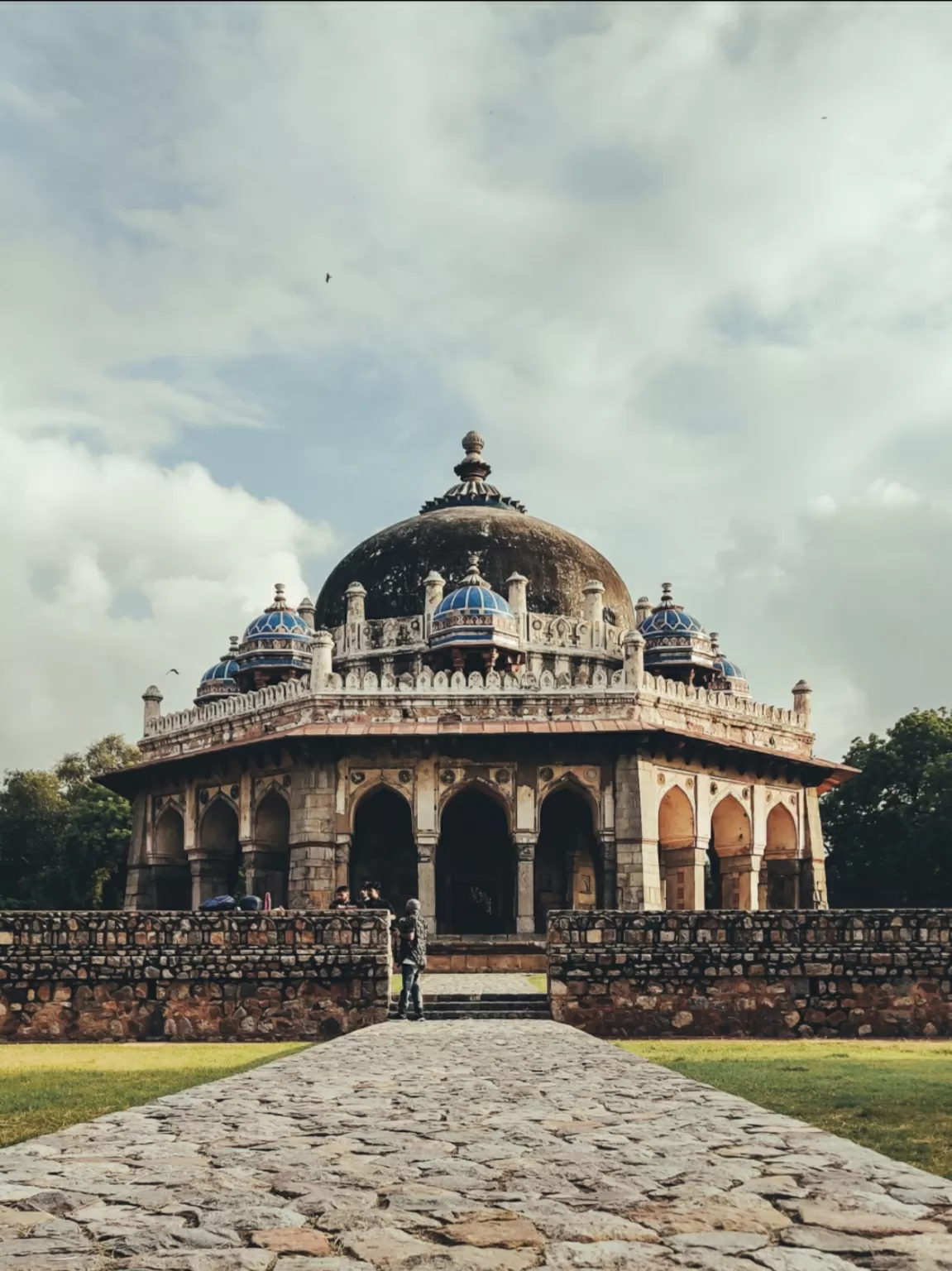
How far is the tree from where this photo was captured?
3541 cm

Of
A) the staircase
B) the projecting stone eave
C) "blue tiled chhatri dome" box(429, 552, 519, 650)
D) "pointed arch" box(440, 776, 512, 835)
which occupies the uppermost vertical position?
"blue tiled chhatri dome" box(429, 552, 519, 650)

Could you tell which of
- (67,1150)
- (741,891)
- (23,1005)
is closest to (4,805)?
(741,891)

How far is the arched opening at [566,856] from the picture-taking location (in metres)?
27.4

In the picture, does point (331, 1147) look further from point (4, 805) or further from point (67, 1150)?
point (4, 805)

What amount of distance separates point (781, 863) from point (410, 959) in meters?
16.7

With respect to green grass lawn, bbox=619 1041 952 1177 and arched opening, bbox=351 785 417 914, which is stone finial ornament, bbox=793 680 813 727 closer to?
arched opening, bbox=351 785 417 914

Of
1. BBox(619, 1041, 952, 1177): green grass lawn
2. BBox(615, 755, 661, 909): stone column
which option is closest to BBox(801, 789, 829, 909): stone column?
BBox(615, 755, 661, 909): stone column

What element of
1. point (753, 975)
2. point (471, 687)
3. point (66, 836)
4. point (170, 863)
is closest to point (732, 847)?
point (471, 687)

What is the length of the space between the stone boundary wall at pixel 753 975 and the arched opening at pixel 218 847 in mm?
14594

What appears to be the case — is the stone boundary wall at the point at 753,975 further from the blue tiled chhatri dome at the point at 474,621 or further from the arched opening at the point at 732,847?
the arched opening at the point at 732,847

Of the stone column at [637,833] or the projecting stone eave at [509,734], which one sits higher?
the projecting stone eave at [509,734]

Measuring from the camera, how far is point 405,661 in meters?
28.3

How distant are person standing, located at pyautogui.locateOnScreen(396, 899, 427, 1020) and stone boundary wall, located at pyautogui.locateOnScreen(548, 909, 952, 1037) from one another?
134 cm

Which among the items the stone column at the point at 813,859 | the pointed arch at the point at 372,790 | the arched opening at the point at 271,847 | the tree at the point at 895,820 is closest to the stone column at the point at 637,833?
the pointed arch at the point at 372,790
